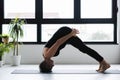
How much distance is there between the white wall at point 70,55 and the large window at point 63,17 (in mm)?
248

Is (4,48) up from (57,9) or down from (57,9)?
down

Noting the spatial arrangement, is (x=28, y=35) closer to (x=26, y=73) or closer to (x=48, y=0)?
(x=48, y=0)

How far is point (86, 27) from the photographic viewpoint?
7.29m

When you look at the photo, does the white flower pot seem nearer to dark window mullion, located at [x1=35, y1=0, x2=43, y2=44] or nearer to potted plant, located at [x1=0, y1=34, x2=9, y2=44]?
potted plant, located at [x1=0, y1=34, x2=9, y2=44]

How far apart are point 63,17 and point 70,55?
0.99m

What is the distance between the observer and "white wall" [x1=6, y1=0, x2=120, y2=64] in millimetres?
7039

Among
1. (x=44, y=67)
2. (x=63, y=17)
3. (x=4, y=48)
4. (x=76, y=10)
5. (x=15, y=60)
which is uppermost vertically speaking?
(x=76, y=10)

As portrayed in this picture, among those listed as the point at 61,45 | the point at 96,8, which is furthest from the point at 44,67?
the point at 96,8

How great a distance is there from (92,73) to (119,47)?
2.24 m

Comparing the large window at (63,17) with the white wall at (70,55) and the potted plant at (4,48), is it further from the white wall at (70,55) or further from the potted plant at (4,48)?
the potted plant at (4,48)

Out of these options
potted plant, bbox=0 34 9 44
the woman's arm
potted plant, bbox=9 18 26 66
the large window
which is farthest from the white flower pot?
the woman's arm

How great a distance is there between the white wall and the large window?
0.25 meters

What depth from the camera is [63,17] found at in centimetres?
730

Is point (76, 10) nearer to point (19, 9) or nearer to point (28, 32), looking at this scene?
point (28, 32)
